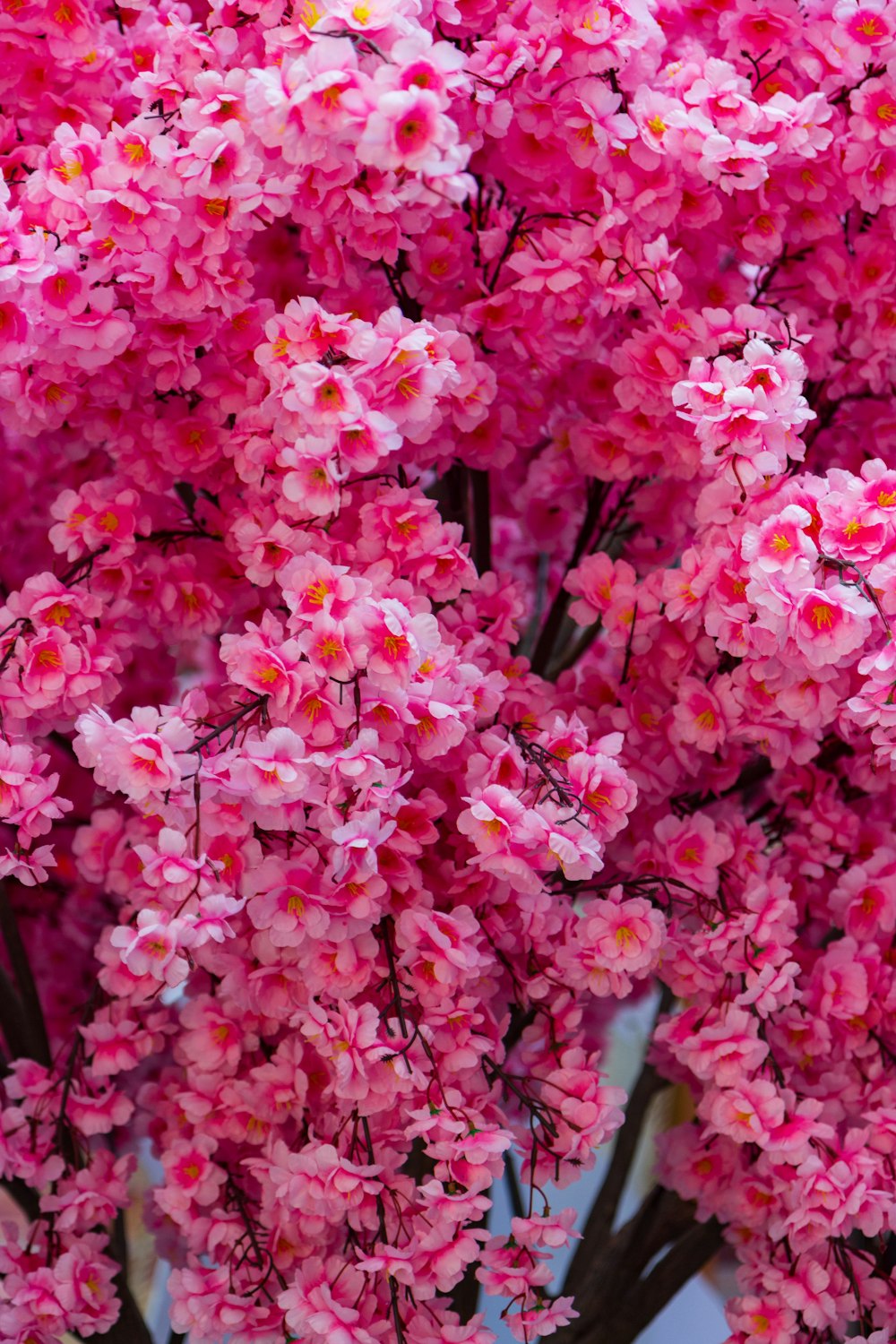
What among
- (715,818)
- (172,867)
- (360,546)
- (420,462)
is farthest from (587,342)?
(172,867)

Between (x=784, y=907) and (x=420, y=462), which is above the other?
(x=420, y=462)

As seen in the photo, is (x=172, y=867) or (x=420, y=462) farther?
(x=420, y=462)

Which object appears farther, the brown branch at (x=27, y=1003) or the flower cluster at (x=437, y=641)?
the brown branch at (x=27, y=1003)

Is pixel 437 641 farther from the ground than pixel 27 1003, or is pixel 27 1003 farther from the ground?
pixel 437 641

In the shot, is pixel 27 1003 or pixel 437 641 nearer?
pixel 437 641

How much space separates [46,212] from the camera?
101 centimetres

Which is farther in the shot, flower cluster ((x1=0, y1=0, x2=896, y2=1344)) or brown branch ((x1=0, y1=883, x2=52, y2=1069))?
brown branch ((x1=0, y1=883, x2=52, y2=1069))

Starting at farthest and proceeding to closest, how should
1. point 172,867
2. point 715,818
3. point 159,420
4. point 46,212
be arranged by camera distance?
point 715,818, point 159,420, point 46,212, point 172,867

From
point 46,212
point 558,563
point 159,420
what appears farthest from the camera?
point 558,563

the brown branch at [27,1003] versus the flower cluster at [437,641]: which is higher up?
the flower cluster at [437,641]

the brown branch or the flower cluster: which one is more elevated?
the flower cluster

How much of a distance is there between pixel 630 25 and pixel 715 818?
2.21ft

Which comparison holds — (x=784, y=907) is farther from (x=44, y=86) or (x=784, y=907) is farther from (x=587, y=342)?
(x=44, y=86)

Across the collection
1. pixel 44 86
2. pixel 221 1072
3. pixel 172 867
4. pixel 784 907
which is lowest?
pixel 221 1072
